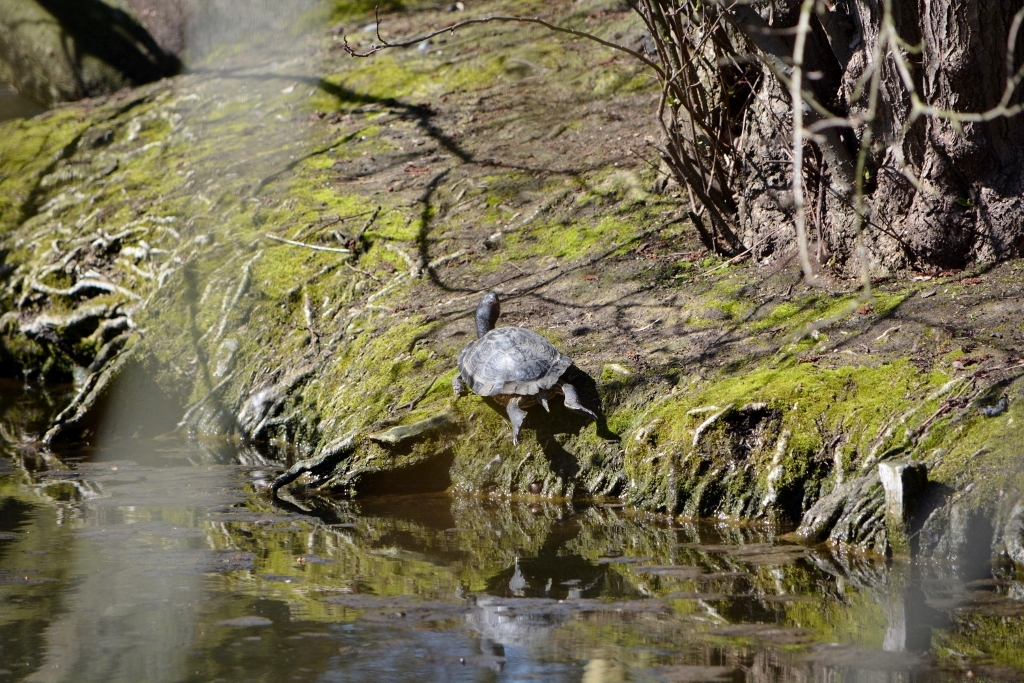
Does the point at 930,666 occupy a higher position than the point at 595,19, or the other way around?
the point at 595,19

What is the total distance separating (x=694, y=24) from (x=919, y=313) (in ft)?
8.97

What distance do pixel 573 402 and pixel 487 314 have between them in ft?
3.96

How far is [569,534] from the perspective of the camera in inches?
219

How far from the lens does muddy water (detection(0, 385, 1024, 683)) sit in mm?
3764

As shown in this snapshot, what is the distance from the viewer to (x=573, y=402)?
6.21 meters

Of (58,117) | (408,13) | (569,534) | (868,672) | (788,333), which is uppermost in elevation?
(408,13)

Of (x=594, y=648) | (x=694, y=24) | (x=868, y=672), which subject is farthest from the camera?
(x=694, y=24)

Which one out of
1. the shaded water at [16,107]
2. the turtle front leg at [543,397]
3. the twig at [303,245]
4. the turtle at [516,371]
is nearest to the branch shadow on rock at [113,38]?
the shaded water at [16,107]

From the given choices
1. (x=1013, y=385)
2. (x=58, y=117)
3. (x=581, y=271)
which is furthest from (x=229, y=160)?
(x=1013, y=385)

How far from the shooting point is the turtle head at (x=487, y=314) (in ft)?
23.3

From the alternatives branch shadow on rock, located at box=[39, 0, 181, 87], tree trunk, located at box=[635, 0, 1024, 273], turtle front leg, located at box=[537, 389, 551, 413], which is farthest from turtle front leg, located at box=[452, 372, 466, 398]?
branch shadow on rock, located at box=[39, 0, 181, 87]

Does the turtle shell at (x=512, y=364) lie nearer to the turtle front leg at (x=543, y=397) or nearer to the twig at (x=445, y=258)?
the turtle front leg at (x=543, y=397)

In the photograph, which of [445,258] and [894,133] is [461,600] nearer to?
[894,133]

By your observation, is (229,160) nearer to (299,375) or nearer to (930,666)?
(299,375)
